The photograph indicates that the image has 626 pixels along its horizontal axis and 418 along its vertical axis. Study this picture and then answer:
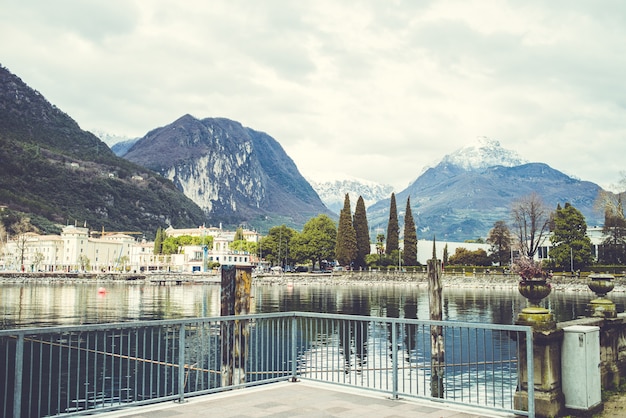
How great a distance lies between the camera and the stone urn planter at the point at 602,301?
36.2ft

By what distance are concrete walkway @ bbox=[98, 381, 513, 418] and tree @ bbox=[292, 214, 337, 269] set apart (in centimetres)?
10802

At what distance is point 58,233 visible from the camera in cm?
17312

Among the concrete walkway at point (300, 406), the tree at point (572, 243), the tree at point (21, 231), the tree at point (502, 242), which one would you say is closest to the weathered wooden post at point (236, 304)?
the concrete walkway at point (300, 406)

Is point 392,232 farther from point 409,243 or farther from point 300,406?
→ point 300,406

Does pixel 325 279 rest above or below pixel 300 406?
below

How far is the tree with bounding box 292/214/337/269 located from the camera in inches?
4622

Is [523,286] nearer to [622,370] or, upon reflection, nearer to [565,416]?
[565,416]

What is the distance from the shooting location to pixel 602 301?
11211 millimetres

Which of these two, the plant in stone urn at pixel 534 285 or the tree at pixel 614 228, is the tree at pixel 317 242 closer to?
the tree at pixel 614 228

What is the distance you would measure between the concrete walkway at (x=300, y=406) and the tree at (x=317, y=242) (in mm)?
108020

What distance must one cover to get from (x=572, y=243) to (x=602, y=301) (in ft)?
240

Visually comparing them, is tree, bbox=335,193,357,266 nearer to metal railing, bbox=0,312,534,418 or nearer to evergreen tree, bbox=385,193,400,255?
evergreen tree, bbox=385,193,400,255

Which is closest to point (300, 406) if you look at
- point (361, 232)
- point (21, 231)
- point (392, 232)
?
point (361, 232)

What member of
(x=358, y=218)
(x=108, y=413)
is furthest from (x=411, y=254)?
(x=108, y=413)
